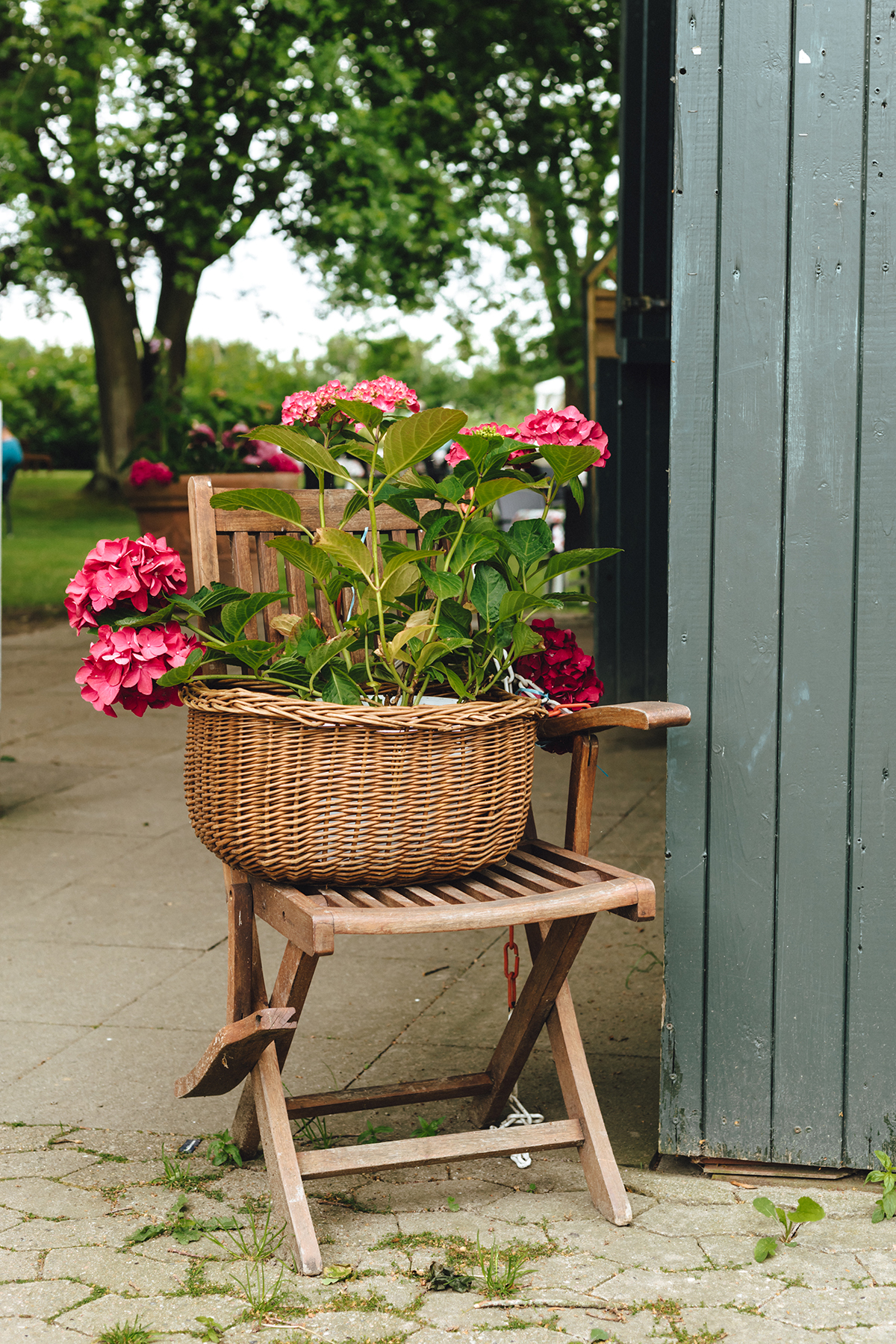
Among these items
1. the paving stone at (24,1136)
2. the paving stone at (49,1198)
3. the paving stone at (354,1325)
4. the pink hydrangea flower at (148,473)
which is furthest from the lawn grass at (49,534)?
the paving stone at (354,1325)

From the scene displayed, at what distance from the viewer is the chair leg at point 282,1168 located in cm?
209

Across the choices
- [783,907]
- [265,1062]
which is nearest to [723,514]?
[783,907]

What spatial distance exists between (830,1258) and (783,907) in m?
0.56

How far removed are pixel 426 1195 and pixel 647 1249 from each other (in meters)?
0.41

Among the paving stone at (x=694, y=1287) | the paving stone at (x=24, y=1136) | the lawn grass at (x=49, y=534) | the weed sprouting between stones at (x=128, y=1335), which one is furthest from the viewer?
the lawn grass at (x=49, y=534)

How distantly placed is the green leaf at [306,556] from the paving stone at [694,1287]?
46.2 inches

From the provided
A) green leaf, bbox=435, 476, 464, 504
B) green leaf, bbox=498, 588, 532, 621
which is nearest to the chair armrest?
green leaf, bbox=498, 588, 532, 621

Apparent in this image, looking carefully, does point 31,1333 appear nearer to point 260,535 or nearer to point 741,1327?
point 741,1327

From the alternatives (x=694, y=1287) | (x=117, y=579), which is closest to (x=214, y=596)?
(x=117, y=579)

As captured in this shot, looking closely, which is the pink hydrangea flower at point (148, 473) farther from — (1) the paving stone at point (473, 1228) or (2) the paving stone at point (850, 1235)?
(2) the paving stone at point (850, 1235)

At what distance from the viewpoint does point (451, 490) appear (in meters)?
2.19

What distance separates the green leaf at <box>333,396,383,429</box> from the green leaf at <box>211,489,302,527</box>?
17 centimetres

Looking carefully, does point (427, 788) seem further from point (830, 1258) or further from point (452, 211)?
point (452, 211)

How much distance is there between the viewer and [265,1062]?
87.3 inches
